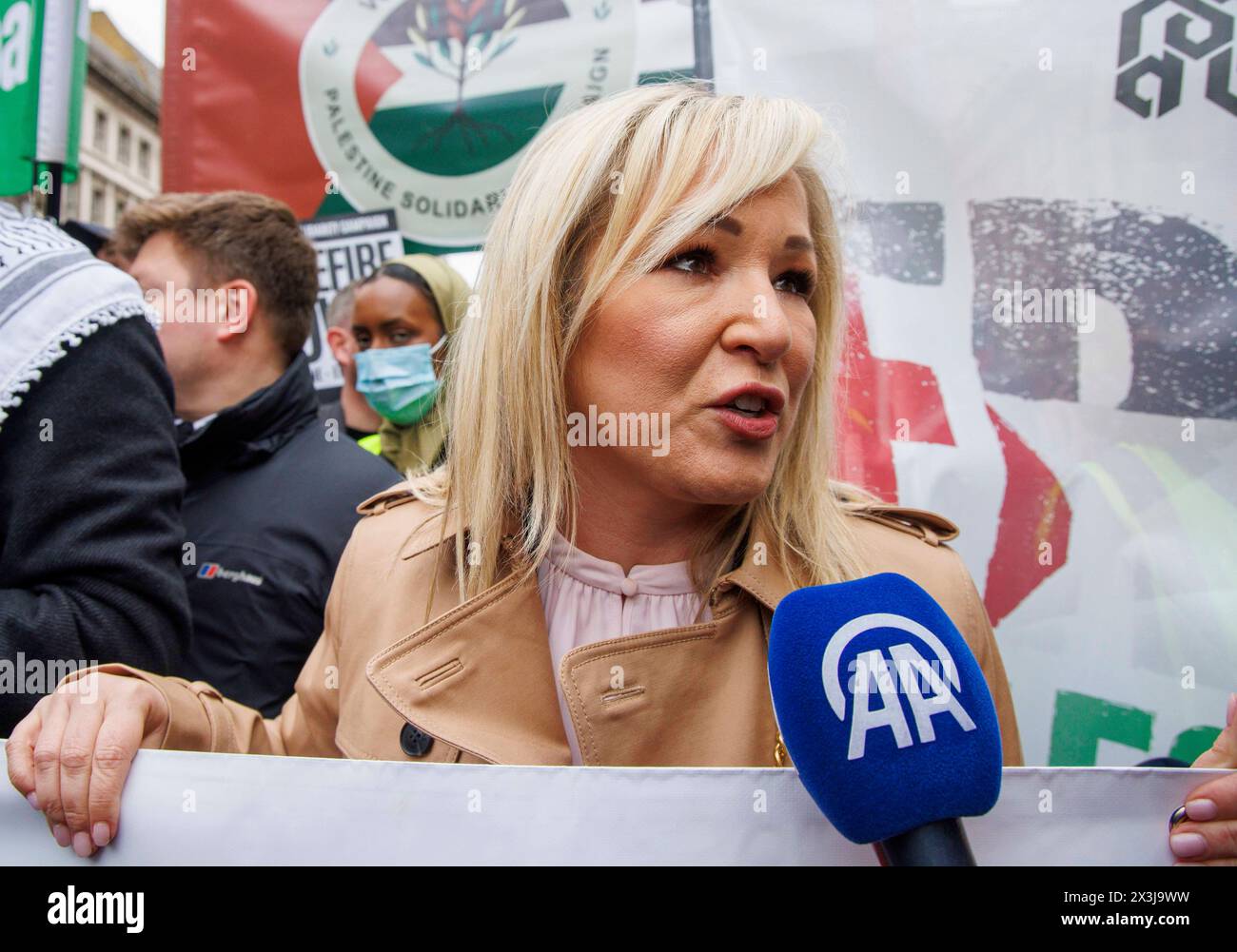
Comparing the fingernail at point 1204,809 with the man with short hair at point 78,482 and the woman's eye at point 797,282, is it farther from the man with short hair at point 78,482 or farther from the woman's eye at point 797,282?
the man with short hair at point 78,482

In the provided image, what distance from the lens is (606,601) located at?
1.47 meters

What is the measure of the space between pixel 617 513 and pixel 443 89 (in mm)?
2487

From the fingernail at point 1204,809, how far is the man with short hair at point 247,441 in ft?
5.47

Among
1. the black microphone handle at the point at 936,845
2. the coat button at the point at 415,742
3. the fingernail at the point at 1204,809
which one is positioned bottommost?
the coat button at the point at 415,742

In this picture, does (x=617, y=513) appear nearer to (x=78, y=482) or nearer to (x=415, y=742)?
(x=415, y=742)

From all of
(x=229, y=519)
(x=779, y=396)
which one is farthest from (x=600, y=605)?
(x=229, y=519)

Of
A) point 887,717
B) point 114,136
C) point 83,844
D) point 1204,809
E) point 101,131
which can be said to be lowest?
point 83,844

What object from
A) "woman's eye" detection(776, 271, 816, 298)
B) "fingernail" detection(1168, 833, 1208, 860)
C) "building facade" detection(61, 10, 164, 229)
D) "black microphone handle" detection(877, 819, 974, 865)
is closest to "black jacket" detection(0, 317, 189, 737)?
"woman's eye" detection(776, 271, 816, 298)

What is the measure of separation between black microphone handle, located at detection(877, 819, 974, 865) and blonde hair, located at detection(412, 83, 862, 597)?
0.56 meters

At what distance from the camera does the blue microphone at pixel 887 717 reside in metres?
0.86

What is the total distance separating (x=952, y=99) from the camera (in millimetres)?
2453

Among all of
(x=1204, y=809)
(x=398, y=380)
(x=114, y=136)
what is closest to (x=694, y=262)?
(x=1204, y=809)

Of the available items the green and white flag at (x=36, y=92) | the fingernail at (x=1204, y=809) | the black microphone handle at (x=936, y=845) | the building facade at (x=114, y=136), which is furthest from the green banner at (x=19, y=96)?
the building facade at (x=114, y=136)
